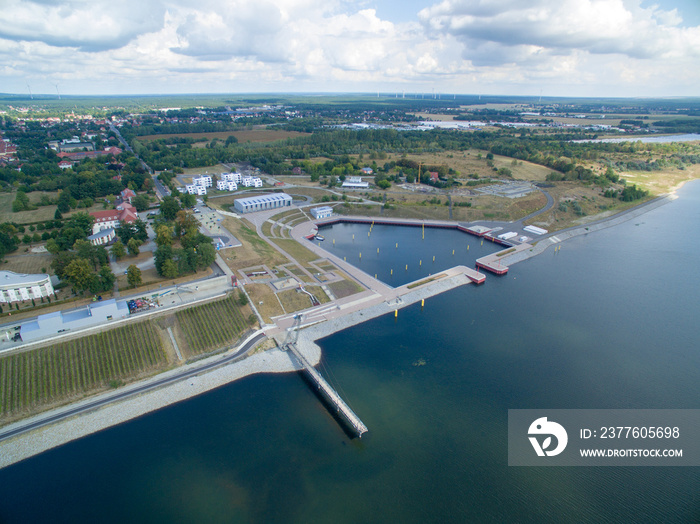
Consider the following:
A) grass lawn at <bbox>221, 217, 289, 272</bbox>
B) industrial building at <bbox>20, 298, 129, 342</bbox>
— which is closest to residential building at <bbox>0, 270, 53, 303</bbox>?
industrial building at <bbox>20, 298, 129, 342</bbox>

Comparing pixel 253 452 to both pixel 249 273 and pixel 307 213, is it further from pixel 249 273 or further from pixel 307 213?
pixel 307 213

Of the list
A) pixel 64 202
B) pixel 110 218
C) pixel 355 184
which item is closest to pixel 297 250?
pixel 110 218

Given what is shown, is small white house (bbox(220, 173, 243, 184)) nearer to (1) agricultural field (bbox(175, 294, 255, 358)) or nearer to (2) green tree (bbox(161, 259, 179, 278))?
(2) green tree (bbox(161, 259, 179, 278))

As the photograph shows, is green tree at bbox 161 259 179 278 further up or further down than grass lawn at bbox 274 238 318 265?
further up

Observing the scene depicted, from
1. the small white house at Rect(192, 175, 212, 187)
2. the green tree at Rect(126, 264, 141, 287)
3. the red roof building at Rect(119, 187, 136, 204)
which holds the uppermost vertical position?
the small white house at Rect(192, 175, 212, 187)

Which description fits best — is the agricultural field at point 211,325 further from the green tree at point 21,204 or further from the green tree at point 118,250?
the green tree at point 21,204

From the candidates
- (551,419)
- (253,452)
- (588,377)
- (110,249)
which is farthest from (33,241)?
(588,377)

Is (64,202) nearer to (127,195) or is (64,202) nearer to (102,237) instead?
(127,195)
